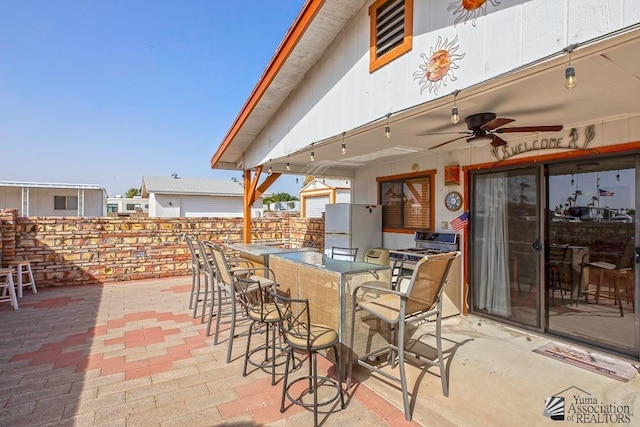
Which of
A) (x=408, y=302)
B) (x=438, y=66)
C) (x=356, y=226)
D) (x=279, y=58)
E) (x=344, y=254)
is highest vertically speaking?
(x=279, y=58)

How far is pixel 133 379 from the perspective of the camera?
2.90 m

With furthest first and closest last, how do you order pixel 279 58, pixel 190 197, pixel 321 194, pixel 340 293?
pixel 190 197 → pixel 321 194 → pixel 279 58 → pixel 340 293

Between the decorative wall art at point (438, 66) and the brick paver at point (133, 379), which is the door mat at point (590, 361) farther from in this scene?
the decorative wall art at point (438, 66)

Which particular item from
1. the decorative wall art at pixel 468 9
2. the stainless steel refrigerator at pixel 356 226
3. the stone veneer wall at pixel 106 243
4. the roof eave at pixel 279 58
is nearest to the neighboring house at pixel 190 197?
the stone veneer wall at pixel 106 243

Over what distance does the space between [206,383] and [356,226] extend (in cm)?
398

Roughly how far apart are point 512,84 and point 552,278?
282 cm

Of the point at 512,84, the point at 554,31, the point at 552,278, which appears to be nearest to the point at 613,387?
the point at 552,278

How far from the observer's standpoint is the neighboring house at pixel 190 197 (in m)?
16.7

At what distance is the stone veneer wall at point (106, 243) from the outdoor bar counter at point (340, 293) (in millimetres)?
4881

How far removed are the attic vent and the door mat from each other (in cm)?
344

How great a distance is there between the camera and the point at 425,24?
2.65m

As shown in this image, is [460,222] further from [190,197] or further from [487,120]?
[190,197]

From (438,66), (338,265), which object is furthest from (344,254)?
(438,66)

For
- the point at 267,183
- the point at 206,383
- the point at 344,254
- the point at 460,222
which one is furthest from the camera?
the point at 267,183
